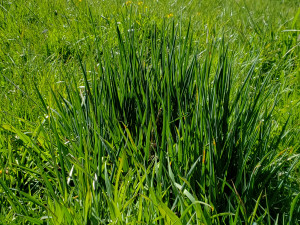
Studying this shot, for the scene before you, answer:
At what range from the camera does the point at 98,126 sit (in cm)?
150

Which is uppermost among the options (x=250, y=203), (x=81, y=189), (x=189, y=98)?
(x=189, y=98)

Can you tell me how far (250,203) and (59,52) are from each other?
2272 millimetres

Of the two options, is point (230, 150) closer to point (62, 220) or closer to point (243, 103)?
point (243, 103)

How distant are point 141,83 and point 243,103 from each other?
43cm

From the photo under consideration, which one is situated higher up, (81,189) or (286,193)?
(81,189)

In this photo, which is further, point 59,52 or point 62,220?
point 59,52

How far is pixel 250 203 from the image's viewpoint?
4.22 ft

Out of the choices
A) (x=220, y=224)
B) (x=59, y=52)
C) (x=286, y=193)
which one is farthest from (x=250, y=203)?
(x=59, y=52)

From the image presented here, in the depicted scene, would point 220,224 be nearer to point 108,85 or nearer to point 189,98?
point 189,98

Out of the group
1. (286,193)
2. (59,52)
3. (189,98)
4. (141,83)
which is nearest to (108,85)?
(141,83)

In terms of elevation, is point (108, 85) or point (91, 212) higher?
point (108, 85)

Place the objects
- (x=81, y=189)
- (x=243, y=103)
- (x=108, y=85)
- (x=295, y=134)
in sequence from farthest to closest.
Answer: (x=295, y=134)
(x=108, y=85)
(x=243, y=103)
(x=81, y=189)

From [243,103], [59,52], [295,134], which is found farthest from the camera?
[59,52]

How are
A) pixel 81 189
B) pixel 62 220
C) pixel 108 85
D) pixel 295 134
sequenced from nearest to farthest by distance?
pixel 62 220
pixel 81 189
pixel 108 85
pixel 295 134
